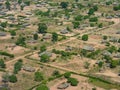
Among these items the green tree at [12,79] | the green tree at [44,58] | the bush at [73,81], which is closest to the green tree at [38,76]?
the green tree at [12,79]

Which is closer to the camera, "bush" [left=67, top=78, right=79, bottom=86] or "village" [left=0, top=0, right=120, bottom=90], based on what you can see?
"bush" [left=67, top=78, right=79, bottom=86]

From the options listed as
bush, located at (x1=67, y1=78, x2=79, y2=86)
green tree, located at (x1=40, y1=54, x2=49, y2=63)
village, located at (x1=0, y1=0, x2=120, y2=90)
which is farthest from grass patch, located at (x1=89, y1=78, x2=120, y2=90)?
green tree, located at (x1=40, y1=54, x2=49, y2=63)

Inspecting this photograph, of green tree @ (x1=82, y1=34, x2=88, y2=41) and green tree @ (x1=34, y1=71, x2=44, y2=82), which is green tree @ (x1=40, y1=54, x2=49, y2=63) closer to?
green tree @ (x1=34, y1=71, x2=44, y2=82)

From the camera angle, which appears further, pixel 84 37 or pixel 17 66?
pixel 84 37

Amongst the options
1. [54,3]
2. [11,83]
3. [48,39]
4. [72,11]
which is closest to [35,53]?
[48,39]

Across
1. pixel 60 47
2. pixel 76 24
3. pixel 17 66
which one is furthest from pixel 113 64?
pixel 76 24

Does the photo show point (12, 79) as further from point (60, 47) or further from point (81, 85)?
point (60, 47)

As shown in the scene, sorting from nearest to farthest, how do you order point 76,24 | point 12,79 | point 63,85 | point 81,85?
point 63,85 → point 81,85 → point 12,79 → point 76,24

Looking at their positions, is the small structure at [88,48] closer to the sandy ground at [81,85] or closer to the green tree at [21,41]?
the sandy ground at [81,85]
